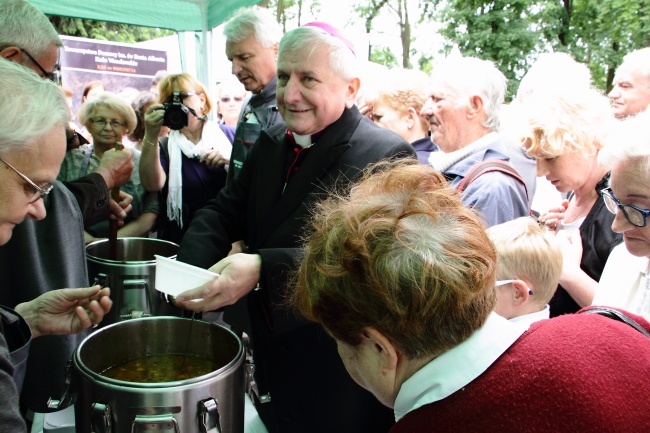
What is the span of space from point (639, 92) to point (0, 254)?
3508 millimetres

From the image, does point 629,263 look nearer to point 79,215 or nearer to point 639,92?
point 79,215

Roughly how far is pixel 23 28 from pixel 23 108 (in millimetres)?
768

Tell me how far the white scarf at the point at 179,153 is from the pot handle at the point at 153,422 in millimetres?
1742

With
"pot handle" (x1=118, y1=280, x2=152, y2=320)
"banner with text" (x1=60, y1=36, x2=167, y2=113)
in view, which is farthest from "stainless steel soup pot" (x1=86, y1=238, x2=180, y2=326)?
"banner with text" (x1=60, y1=36, x2=167, y2=113)

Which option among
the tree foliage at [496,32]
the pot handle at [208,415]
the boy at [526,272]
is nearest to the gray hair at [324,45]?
the boy at [526,272]

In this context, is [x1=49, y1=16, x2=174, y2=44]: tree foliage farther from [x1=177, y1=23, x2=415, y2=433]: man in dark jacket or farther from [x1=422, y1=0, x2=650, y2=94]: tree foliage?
[x1=177, y1=23, x2=415, y2=433]: man in dark jacket

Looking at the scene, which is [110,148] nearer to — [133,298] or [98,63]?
[133,298]

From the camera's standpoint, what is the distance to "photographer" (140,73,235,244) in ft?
8.34

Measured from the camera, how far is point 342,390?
4.69 feet

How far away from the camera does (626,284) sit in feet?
4.47

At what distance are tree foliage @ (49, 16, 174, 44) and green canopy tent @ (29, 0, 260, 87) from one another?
571 cm

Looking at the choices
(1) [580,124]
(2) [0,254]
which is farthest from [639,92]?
(2) [0,254]

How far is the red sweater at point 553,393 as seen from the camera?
0.64 m

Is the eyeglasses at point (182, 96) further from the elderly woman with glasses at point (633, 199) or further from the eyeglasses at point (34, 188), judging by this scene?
the elderly woman with glasses at point (633, 199)
